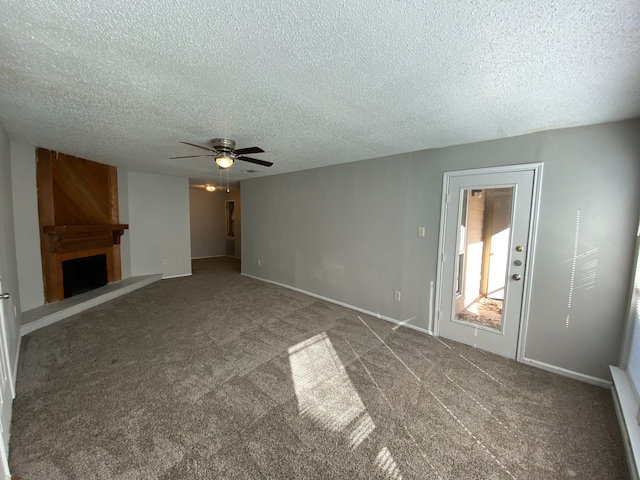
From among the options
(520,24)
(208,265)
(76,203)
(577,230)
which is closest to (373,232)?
(577,230)

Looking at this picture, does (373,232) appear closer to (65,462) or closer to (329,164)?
(329,164)

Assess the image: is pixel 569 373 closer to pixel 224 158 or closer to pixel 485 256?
pixel 485 256

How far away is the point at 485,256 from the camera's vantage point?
2895 mm

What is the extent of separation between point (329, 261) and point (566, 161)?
312cm

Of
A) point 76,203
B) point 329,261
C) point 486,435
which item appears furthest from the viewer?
point 329,261

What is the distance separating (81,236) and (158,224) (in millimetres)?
1604

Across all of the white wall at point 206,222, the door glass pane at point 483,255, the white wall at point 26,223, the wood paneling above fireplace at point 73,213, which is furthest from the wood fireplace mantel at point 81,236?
the door glass pane at point 483,255

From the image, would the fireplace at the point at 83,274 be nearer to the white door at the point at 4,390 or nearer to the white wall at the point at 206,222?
the white door at the point at 4,390

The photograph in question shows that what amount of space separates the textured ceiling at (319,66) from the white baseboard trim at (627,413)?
6.86 ft

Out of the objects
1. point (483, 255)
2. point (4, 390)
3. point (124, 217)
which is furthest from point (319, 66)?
point (124, 217)

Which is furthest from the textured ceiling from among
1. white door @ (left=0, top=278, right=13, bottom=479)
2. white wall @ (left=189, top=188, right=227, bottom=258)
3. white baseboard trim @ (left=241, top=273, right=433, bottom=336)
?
white wall @ (left=189, top=188, right=227, bottom=258)

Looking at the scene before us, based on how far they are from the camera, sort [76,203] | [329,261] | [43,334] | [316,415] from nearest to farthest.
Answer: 1. [316,415]
2. [43,334]
3. [76,203]
4. [329,261]

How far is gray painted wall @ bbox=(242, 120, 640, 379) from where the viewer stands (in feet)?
7.13

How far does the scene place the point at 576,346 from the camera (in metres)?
2.34
